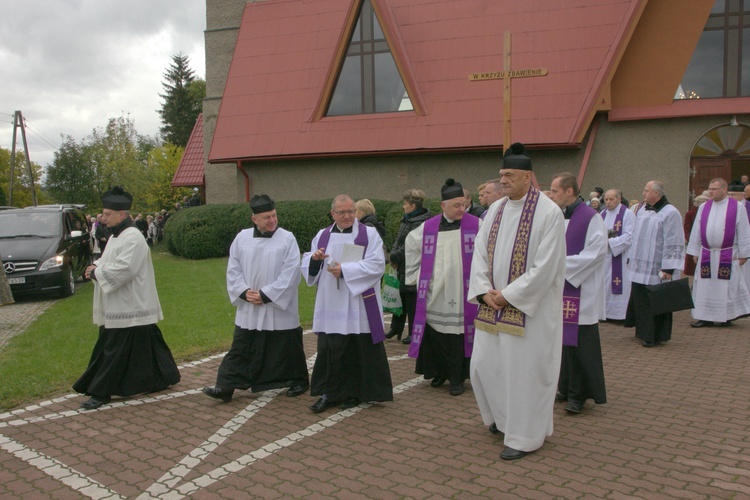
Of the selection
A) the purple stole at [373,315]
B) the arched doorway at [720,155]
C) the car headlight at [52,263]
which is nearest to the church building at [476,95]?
the arched doorway at [720,155]

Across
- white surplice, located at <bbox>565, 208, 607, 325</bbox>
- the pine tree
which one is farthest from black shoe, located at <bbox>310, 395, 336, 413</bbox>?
the pine tree

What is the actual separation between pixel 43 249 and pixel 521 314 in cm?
1160

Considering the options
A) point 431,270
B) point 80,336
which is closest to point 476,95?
point 431,270

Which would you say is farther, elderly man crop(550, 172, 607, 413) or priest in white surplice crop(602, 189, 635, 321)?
priest in white surplice crop(602, 189, 635, 321)

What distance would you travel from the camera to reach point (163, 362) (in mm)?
6547

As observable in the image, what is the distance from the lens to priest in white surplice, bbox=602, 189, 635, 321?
9383 mm

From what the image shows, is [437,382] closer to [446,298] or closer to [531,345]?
[446,298]

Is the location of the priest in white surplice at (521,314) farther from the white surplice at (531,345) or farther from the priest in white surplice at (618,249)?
the priest in white surplice at (618,249)

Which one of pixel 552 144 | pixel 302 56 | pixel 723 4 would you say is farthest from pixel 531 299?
pixel 302 56

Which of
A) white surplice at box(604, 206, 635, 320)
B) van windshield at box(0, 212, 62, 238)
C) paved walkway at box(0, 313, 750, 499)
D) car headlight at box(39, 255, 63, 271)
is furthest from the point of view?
van windshield at box(0, 212, 62, 238)

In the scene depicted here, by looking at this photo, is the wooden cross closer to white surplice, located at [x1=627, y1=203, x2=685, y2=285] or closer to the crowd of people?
white surplice, located at [x1=627, y1=203, x2=685, y2=285]

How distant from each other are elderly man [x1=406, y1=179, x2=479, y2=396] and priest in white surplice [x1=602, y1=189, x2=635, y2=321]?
3703 millimetres

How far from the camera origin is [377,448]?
16.5ft

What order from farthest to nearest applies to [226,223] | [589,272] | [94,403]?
1. [226,223]
2. [94,403]
3. [589,272]
